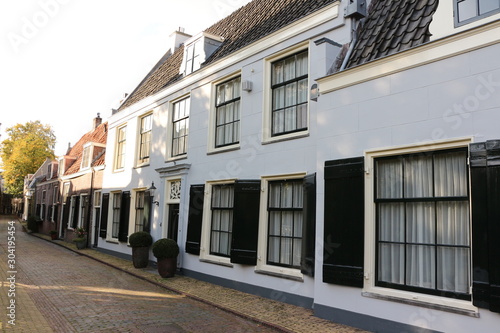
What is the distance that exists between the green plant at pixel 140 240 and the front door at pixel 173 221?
0.83 metres

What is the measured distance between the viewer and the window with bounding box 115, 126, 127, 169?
1698 centimetres

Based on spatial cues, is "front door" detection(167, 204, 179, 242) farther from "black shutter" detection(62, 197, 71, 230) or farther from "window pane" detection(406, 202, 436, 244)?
"black shutter" detection(62, 197, 71, 230)

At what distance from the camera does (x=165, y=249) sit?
10961 millimetres

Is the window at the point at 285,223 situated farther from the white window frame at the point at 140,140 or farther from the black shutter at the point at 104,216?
the black shutter at the point at 104,216

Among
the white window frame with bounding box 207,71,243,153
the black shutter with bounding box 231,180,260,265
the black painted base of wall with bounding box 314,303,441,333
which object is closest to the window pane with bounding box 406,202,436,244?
the black painted base of wall with bounding box 314,303,441,333

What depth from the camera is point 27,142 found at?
1646 inches

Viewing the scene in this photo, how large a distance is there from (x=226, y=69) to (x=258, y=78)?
161 centimetres

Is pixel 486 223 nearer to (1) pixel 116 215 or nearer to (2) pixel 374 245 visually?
(2) pixel 374 245

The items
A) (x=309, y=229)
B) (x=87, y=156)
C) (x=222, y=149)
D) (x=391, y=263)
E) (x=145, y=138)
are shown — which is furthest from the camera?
(x=87, y=156)

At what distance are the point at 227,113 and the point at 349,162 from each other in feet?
16.9

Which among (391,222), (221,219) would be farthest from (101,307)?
(391,222)

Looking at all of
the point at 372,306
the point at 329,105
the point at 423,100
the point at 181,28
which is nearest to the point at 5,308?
the point at 372,306

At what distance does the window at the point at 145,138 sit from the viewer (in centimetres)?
1507

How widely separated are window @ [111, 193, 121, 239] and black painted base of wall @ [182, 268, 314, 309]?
6.61 meters
